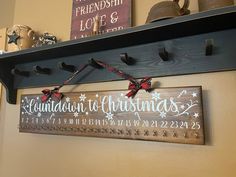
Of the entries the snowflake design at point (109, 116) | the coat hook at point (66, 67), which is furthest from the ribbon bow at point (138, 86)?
the coat hook at point (66, 67)

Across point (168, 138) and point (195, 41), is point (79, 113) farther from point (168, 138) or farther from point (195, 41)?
point (195, 41)

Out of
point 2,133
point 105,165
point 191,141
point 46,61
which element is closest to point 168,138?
point 191,141

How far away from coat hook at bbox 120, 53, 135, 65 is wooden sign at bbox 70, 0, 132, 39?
0.16 m

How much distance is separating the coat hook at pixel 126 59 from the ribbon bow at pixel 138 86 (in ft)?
0.30

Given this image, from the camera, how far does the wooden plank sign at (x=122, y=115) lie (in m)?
0.80

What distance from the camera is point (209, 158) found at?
2.62ft

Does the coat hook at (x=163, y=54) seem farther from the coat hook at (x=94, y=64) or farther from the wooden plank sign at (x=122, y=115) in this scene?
the coat hook at (x=94, y=64)

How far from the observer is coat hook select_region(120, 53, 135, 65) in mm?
896

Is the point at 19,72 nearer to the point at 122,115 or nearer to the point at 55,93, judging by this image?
the point at 55,93

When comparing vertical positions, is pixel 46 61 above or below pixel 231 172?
above

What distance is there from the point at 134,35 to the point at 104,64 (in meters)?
0.22

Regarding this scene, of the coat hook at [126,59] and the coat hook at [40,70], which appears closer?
the coat hook at [126,59]

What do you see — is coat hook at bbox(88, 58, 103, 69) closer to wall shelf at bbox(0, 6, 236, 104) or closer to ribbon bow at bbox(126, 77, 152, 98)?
wall shelf at bbox(0, 6, 236, 104)

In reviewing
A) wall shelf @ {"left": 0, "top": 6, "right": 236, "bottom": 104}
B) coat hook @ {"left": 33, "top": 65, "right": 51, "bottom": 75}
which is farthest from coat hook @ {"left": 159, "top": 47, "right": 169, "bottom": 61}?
coat hook @ {"left": 33, "top": 65, "right": 51, "bottom": 75}
